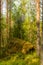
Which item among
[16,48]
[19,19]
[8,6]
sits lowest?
[16,48]

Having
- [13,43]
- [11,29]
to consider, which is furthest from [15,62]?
[11,29]

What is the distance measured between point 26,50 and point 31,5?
10.8 meters

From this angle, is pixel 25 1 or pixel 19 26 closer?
pixel 19 26

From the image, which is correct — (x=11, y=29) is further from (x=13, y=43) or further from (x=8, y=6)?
(x=13, y=43)

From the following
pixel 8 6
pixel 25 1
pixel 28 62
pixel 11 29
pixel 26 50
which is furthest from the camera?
pixel 25 1

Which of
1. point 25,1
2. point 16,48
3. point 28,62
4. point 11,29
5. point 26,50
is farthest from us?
point 25,1

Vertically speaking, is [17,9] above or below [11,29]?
above

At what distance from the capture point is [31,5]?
2484 centimetres

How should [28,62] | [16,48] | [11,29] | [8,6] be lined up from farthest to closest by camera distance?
[8,6], [11,29], [16,48], [28,62]

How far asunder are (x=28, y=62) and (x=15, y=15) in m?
14.6

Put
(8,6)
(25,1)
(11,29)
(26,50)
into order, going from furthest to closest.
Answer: (25,1), (8,6), (11,29), (26,50)

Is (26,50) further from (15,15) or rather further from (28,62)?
(15,15)

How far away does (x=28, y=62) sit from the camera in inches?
443

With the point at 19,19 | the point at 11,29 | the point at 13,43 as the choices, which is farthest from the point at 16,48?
the point at 19,19
